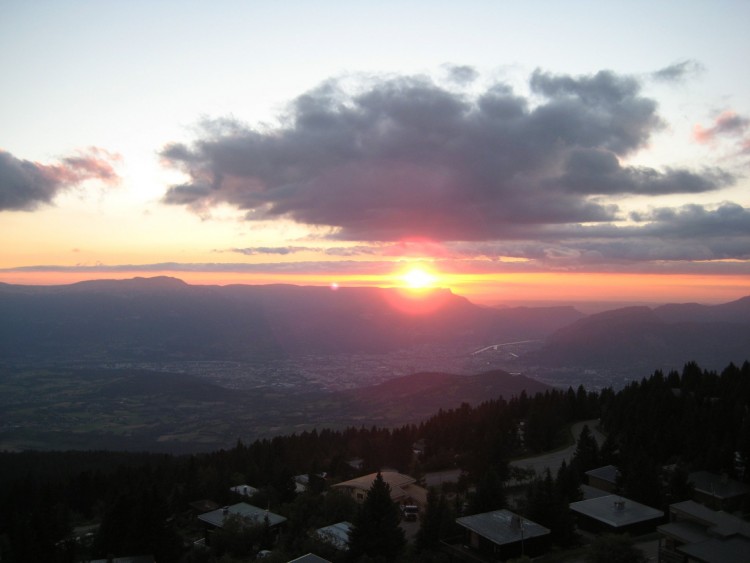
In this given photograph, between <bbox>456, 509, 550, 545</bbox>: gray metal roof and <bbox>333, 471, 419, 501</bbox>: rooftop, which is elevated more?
<bbox>456, 509, 550, 545</bbox>: gray metal roof

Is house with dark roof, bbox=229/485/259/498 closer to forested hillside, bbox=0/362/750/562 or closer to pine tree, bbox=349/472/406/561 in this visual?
forested hillside, bbox=0/362/750/562

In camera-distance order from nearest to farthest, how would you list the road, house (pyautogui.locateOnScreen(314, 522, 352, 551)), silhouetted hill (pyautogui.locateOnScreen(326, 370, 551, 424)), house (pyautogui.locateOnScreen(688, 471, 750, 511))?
house (pyautogui.locateOnScreen(314, 522, 352, 551)) → house (pyautogui.locateOnScreen(688, 471, 750, 511)) → the road → silhouetted hill (pyautogui.locateOnScreen(326, 370, 551, 424))

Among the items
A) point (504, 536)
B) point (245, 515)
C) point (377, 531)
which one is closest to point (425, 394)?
point (245, 515)

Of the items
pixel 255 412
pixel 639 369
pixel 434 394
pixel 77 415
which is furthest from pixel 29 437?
pixel 639 369

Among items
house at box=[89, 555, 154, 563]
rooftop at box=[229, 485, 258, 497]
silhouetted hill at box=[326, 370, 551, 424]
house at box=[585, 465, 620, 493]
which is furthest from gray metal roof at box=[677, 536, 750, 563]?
silhouetted hill at box=[326, 370, 551, 424]

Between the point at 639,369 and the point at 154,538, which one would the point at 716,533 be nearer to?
the point at 154,538

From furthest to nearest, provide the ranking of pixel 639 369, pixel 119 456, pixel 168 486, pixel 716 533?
pixel 639 369 → pixel 119 456 → pixel 168 486 → pixel 716 533
